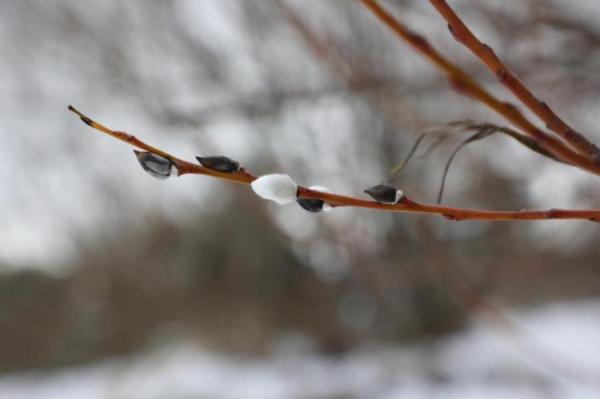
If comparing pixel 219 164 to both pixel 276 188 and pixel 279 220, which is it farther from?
pixel 279 220

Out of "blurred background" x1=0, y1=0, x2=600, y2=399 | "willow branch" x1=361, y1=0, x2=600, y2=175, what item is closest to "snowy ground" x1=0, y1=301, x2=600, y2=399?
A: "blurred background" x1=0, y1=0, x2=600, y2=399

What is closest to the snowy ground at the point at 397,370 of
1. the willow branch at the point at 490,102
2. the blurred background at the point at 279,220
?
the blurred background at the point at 279,220

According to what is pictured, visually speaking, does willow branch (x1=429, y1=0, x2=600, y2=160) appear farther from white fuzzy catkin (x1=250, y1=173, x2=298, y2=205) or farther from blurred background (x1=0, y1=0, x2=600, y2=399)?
blurred background (x1=0, y1=0, x2=600, y2=399)

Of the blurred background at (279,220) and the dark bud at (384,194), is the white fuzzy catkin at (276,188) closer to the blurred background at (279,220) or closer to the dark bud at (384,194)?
the dark bud at (384,194)

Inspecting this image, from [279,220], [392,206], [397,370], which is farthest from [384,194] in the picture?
[397,370]

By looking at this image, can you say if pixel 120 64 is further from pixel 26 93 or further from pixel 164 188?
pixel 164 188
